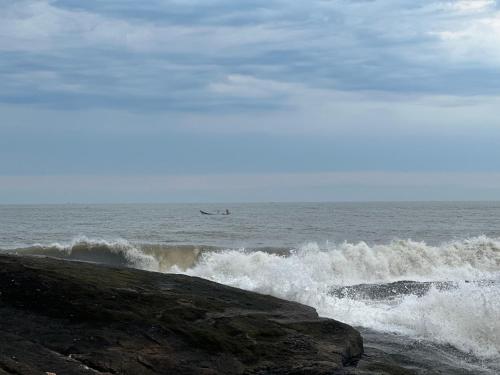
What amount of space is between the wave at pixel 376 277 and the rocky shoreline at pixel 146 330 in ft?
12.2

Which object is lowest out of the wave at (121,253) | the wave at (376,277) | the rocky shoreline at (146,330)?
the wave at (121,253)

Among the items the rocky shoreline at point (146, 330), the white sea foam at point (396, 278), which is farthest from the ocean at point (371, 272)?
the rocky shoreline at point (146, 330)

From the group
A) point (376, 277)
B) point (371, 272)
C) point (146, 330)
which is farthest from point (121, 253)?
point (146, 330)

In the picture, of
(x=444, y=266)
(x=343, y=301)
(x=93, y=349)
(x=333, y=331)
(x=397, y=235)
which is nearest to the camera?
(x=93, y=349)

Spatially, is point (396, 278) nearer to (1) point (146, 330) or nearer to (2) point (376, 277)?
(2) point (376, 277)

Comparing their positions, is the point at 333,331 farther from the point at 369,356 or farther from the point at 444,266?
the point at 444,266

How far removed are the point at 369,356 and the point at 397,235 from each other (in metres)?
35.8

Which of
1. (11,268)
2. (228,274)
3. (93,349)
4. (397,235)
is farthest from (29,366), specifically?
(397,235)

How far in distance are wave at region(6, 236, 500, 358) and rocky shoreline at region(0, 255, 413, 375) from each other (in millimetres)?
3730

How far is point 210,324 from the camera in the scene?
6469 millimetres

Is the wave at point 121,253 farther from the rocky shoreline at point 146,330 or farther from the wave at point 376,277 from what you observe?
the rocky shoreline at point 146,330

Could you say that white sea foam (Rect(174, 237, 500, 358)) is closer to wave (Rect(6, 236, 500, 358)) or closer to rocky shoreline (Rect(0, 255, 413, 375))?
wave (Rect(6, 236, 500, 358))

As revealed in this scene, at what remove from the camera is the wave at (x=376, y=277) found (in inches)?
425

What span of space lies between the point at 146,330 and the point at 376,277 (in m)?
19.7
